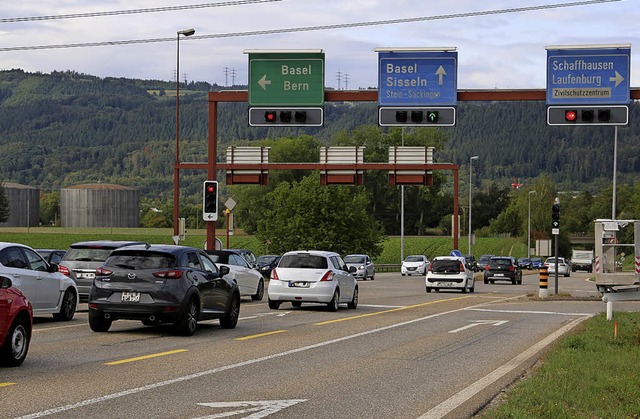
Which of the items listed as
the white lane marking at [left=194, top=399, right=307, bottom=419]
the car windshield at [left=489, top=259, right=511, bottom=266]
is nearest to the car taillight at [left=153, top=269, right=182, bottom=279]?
the white lane marking at [left=194, top=399, right=307, bottom=419]

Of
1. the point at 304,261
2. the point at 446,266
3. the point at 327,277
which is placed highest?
the point at 304,261

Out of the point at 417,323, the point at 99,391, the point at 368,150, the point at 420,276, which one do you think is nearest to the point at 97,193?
the point at 368,150

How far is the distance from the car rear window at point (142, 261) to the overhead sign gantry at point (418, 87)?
58.7ft

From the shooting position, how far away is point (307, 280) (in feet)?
94.3

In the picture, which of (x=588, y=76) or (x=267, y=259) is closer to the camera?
(x=588, y=76)

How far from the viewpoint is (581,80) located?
36.6 metres

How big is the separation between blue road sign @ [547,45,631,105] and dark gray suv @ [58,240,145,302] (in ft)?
53.6

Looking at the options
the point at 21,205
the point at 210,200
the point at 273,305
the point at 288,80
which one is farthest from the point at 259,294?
the point at 21,205

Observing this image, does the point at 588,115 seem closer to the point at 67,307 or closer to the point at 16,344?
the point at 67,307

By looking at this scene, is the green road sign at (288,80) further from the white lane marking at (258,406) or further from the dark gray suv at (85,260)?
the white lane marking at (258,406)

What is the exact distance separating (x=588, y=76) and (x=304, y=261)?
13.2 m

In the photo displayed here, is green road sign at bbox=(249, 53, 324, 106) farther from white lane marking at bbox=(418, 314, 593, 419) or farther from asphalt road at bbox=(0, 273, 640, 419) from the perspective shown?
white lane marking at bbox=(418, 314, 593, 419)

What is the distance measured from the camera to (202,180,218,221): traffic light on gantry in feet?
128

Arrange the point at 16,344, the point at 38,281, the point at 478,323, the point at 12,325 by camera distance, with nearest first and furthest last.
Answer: the point at 12,325, the point at 16,344, the point at 38,281, the point at 478,323
